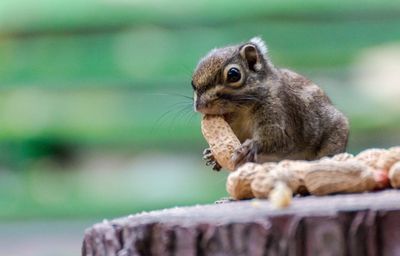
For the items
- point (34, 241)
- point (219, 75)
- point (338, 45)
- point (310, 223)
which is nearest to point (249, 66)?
point (219, 75)

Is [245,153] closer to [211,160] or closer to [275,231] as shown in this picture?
[211,160]

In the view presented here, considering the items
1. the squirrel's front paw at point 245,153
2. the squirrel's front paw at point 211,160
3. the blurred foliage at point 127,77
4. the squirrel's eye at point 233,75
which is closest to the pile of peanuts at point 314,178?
the squirrel's front paw at point 245,153

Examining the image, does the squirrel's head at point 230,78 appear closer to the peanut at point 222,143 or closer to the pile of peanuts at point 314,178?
the peanut at point 222,143

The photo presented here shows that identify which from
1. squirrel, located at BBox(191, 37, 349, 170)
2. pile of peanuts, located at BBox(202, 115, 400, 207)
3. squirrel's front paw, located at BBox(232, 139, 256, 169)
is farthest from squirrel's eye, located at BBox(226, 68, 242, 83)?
pile of peanuts, located at BBox(202, 115, 400, 207)

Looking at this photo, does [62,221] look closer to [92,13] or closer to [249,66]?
[92,13]

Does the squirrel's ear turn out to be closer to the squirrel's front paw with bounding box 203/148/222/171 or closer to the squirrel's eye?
the squirrel's eye

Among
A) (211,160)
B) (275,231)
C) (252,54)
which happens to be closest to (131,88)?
(252,54)
